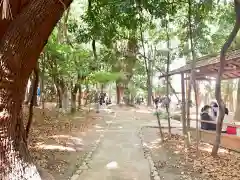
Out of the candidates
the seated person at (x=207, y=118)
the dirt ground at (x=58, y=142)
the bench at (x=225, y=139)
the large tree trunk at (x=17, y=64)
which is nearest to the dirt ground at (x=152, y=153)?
the dirt ground at (x=58, y=142)

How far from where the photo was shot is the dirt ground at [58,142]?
27.4 ft

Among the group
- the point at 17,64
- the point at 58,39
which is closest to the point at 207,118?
the point at 58,39

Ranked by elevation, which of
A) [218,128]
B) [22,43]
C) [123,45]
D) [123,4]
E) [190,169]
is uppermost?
[123,45]

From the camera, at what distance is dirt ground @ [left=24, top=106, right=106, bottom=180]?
8344 mm

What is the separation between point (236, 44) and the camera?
20.0m

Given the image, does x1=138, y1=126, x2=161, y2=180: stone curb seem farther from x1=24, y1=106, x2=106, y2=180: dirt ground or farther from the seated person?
the seated person

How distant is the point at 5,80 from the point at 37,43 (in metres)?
0.68

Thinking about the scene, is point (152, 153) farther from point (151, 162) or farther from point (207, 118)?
point (207, 118)

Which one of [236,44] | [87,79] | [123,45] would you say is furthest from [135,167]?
[123,45]

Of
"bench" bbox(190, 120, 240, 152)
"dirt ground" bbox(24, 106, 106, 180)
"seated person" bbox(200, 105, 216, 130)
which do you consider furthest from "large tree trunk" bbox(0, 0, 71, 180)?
"seated person" bbox(200, 105, 216, 130)

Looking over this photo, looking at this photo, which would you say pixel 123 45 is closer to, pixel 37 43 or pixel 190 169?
pixel 190 169

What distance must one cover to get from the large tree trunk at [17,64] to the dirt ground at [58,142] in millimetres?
2606

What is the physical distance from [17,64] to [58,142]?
6898 millimetres

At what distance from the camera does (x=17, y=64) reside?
16.2 ft
